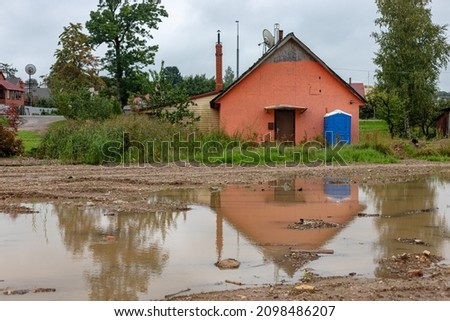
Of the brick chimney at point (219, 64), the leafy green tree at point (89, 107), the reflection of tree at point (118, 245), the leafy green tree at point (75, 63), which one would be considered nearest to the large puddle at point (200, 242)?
the reflection of tree at point (118, 245)

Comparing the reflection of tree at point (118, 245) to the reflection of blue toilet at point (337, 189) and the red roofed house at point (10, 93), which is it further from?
the red roofed house at point (10, 93)

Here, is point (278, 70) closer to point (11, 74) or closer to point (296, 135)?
point (296, 135)

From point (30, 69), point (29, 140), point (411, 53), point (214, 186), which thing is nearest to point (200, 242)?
point (214, 186)

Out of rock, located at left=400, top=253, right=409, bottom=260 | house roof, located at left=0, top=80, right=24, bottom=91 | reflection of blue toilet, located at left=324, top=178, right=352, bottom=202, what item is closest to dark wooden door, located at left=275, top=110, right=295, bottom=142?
reflection of blue toilet, located at left=324, top=178, right=352, bottom=202

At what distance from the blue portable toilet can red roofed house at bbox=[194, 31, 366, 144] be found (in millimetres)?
539

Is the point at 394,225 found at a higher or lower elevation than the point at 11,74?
lower

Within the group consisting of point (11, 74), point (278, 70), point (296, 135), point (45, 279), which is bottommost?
point (45, 279)

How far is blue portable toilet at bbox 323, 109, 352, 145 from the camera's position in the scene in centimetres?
3453

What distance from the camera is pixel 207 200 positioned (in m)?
15.0

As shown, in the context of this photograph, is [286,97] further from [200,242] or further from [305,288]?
[305,288]

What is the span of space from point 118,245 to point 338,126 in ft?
86.4

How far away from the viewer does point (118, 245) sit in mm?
9539

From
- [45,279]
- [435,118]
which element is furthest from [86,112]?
[435,118]

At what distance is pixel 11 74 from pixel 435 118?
82.1 m
